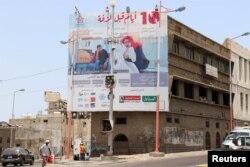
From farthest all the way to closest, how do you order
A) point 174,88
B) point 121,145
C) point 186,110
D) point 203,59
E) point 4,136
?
point 4,136 → point 203,59 → point 186,110 → point 174,88 → point 121,145

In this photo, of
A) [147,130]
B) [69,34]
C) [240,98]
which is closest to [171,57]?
[147,130]

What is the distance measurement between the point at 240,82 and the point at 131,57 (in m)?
22.7

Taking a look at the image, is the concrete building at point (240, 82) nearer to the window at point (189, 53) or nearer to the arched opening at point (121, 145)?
the window at point (189, 53)

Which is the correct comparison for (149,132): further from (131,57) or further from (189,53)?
(189,53)

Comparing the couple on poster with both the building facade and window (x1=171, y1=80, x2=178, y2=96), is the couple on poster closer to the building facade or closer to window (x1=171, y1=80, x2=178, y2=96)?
window (x1=171, y1=80, x2=178, y2=96)

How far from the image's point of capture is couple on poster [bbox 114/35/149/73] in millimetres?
37875

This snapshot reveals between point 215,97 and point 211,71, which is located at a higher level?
point 211,71

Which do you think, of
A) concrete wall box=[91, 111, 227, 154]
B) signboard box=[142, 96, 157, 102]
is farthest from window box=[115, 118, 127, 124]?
signboard box=[142, 96, 157, 102]

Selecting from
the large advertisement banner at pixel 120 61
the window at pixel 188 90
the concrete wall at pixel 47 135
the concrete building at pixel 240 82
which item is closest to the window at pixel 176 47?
the large advertisement banner at pixel 120 61

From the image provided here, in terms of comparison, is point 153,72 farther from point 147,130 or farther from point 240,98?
point 240,98

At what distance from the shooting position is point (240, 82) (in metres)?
55.8

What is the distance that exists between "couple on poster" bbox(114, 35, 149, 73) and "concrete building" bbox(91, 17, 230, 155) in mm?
2976

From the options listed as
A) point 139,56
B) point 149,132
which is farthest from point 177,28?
point 149,132

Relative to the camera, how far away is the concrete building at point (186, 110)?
38812 mm
